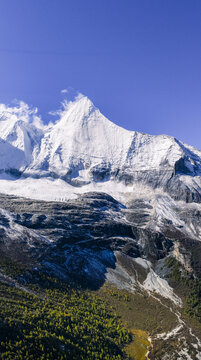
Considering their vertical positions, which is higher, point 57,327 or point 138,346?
point 57,327

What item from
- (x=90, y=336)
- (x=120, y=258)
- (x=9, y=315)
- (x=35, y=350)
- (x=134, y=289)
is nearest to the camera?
(x=35, y=350)

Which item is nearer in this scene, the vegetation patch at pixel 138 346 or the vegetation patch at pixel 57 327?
the vegetation patch at pixel 57 327

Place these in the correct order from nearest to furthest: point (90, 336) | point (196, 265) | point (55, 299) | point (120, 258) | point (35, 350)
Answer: point (35, 350) → point (90, 336) → point (55, 299) → point (196, 265) → point (120, 258)

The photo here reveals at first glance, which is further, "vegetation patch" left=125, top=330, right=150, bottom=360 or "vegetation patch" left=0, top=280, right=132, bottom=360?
"vegetation patch" left=125, top=330, right=150, bottom=360

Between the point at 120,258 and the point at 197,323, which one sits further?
the point at 120,258

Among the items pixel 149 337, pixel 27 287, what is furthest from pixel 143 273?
pixel 27 287

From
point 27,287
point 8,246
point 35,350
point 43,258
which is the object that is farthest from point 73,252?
point 35,350

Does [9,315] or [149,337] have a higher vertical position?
[9,315]

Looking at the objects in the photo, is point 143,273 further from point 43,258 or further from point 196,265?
point 43,258

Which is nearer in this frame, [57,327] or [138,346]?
[57,327]
